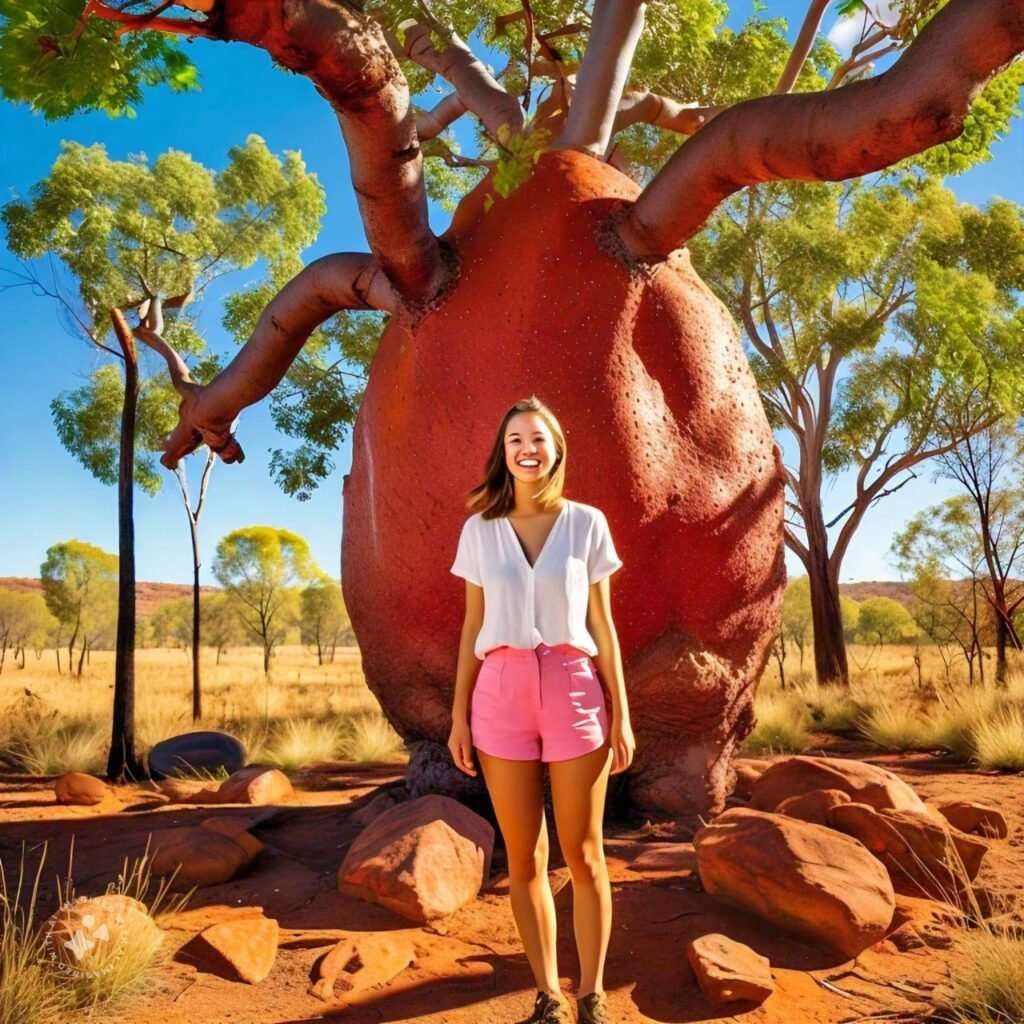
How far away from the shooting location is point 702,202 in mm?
3600

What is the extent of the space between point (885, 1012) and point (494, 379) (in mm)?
2379

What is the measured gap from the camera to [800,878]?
3.01m

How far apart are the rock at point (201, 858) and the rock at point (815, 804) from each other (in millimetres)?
2131

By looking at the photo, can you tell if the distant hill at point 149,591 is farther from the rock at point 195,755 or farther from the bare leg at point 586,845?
the bare leg at point 586,845

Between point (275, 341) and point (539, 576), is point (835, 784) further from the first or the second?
point (275, 341)

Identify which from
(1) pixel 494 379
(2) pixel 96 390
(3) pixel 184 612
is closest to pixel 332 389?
(2) pixel 96 390

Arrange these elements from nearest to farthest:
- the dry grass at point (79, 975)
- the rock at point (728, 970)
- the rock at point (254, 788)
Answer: the dry grass at point (79, 975)
the rock at point (728, 970)
the rock at point (254, 788)

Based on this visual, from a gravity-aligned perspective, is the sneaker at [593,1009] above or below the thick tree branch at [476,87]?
below

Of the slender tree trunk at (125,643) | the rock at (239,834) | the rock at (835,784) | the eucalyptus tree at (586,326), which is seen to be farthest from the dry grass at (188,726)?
the rock at (835,784)

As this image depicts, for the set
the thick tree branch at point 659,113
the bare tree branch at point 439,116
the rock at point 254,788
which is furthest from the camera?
the bare tree branch at point 439,116

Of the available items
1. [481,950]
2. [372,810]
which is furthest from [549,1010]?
[372,810]

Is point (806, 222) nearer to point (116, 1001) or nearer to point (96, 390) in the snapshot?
point (96, 390)

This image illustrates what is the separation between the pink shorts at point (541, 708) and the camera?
7.18 ft

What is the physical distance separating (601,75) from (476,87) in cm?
95
